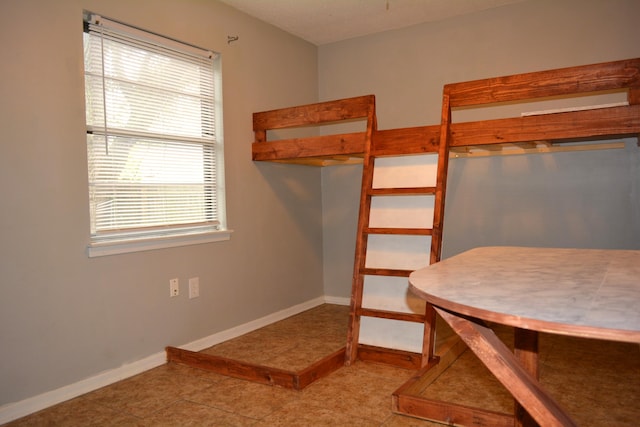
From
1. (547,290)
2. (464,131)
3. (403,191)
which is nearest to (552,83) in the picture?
(464,131)

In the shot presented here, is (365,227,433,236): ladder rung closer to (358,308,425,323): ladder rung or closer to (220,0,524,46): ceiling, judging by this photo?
(358,308,425,323): ladder rung

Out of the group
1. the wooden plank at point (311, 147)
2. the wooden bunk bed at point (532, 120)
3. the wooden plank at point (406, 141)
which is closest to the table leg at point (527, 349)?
the wooden bunk bed at point (532, 120)

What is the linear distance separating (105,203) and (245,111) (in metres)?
1.33

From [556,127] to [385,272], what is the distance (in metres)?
1.20

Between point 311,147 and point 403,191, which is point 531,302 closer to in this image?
point 403,191

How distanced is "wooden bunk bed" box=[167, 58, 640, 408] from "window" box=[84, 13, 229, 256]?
0.71 metres

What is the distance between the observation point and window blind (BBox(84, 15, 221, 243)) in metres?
2.67

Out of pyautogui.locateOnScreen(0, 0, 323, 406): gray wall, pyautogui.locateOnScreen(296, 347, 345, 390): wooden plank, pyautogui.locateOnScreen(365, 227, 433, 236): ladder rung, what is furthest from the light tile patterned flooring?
pyautogui.locateOnScreen(365, 227, 433, 236): ladder rung

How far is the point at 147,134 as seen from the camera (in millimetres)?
2920

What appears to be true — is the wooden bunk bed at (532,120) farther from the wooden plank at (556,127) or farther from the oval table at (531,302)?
the oval table at (531,302)

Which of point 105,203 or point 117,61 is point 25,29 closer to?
point 117,61

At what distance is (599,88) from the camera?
2.41m

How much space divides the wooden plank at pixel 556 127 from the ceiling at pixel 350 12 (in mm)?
1386

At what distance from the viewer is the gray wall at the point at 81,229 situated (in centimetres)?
229
